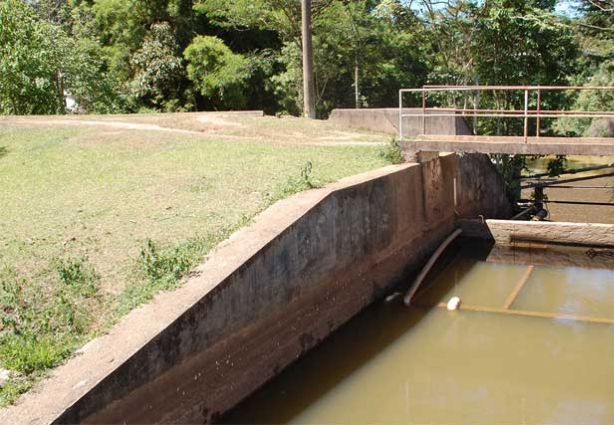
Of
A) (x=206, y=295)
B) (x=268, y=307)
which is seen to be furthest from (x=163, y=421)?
(x=268, y=307)

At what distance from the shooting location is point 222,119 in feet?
56.1

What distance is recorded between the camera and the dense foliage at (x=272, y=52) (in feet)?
55.2

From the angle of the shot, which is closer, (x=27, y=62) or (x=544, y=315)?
(x=544, y=315)

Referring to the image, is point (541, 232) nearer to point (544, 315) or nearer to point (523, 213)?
point (523, 213)

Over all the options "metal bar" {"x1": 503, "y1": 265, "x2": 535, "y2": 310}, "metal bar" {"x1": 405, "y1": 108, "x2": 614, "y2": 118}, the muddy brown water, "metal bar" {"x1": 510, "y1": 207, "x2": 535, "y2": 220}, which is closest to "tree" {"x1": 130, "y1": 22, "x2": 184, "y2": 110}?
"metal bar" {"x1": 405, "y1": 108, "x2": 614, "y2": 118}

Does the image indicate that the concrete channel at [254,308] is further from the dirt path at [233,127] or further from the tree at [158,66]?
the tree at [158,66]

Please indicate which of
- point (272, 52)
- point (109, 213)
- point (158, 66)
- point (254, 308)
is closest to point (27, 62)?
point (158, 66)

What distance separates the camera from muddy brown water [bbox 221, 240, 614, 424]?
739 centimetres

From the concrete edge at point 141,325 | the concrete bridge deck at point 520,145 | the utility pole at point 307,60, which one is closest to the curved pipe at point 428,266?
the concrete bridge deck at point 520,145

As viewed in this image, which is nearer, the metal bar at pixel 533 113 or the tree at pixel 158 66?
the metal bar at pixel 533 113

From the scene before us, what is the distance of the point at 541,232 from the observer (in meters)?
13.2

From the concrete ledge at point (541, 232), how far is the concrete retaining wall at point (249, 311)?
2.05 metres

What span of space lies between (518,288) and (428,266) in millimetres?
1489

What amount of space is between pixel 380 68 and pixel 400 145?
44.4 feet
